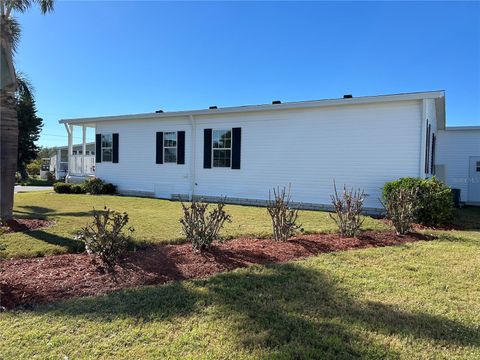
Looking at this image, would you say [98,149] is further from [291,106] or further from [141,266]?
[141,266]

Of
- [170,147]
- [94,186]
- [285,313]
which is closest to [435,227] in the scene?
[285,313]

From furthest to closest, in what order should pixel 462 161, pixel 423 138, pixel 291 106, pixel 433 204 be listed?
pixel 462 161 < pixel 291 106 < pixel 423 138 < pixel 433 204

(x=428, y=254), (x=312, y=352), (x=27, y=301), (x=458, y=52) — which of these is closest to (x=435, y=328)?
(x=312, y=352)

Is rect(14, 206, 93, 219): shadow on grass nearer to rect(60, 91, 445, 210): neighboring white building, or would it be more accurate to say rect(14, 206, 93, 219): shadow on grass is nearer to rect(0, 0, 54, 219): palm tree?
rect(0, 0, 54, 219): palm tree

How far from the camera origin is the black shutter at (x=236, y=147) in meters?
13.7

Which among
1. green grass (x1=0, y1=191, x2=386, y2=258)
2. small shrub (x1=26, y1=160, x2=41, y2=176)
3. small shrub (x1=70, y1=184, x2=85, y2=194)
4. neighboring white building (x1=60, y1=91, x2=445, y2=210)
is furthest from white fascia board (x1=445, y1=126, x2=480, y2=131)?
small shrub (x1=26, y1=160, x2=41, y2=176)

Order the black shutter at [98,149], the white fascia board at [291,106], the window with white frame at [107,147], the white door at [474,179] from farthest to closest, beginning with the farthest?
the black shutter at [98,149], the window with white frame at [107,147], the white door at [474,179], the white fascia board at [291,106]

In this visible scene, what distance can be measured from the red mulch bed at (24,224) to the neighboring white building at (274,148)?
273 inches

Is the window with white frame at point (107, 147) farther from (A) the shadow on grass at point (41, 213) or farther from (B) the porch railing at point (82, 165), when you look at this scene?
(A) the shadow on grass at point (41, 213)

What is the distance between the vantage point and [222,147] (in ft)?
46.6

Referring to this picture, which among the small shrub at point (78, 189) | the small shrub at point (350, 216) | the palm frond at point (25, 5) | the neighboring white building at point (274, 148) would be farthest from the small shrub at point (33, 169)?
the small shrub at point (350, 216)

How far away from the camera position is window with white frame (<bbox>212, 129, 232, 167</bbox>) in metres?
14.0

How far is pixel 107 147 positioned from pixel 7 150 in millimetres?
9989

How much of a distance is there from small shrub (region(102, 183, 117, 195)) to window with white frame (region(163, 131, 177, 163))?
3144 mm
